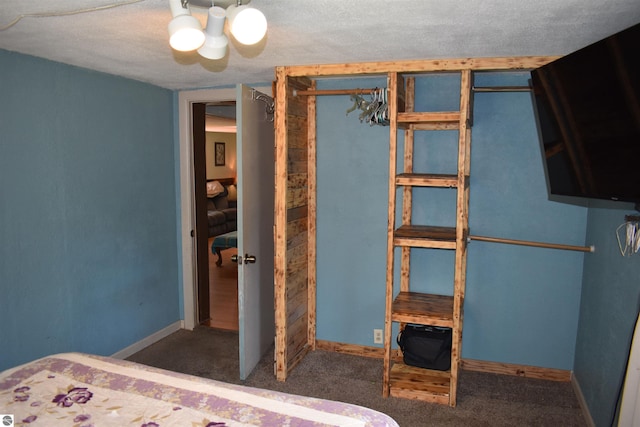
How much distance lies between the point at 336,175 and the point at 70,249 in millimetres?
1920

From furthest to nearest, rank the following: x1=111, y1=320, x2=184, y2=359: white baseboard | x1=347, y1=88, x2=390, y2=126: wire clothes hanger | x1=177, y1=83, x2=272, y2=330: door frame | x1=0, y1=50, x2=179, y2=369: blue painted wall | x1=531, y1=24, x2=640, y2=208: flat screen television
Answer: x1=177, y1=83, x2=272, y2=330: door frame < x1=111, y1=320, x2=184, y2=359: white baseboard < x1=347, y1=88, x2=390, y2=126: wire clothes hanger < x1=0, y1=50, x2=179, y2=369: blue painted wall < x1=531, y1=24, x2=640, y2=208: flat screen television

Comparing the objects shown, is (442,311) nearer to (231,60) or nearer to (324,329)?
(324,329)

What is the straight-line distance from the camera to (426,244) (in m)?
2.97

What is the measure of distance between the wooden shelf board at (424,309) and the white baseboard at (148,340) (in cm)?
203

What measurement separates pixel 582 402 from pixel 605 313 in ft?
2.25

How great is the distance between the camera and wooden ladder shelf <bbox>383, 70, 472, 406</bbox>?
287 cm

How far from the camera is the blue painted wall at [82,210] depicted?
8.93ft

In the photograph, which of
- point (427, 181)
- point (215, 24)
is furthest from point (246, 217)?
point (215, 24)

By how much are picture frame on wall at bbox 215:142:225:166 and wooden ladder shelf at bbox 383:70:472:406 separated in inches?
285

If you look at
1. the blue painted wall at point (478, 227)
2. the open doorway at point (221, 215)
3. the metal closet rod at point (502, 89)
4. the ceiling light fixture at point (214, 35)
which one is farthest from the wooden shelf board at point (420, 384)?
the ceiling light fixture at point (214, 35)

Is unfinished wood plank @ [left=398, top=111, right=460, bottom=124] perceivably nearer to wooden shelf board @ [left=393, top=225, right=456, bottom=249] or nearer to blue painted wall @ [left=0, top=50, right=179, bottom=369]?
wooden shelf board @ [left=393, top=225, right=456, bottom=249]

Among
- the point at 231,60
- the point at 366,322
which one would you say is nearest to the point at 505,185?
the point at 366,322

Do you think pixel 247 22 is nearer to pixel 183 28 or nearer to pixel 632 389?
pixel 183 28

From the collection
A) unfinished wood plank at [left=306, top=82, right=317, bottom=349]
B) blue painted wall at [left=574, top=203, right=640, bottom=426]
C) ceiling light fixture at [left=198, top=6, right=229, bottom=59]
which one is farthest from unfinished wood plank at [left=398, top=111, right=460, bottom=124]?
ceiling light fixture at [left=198, top=6, right=229, bottom=59]
